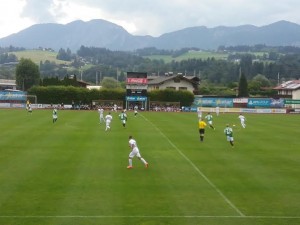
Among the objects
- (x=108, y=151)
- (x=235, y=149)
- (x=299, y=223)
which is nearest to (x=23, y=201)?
(x=299, y=223)

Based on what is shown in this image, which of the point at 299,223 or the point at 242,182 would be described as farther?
the point at 242,182

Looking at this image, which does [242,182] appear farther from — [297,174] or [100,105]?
[100,105]

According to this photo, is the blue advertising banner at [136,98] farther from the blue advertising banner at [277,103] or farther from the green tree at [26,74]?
the green tree at [26,74]

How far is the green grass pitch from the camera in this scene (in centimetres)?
1642

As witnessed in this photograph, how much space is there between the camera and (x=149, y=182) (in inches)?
854

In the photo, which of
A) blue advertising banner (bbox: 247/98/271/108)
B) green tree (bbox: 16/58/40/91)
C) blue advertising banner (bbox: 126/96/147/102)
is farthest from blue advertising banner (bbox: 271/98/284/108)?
green tree (bbox: 16/58/40/91)

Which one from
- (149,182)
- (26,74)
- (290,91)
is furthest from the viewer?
(26,74)

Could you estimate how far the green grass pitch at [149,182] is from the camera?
647 inches

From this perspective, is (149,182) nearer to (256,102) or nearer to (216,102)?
(216,102)

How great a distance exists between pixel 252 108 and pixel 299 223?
81603 mm

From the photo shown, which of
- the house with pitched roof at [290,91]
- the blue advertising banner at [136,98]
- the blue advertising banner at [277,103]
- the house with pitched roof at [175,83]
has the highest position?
the house with pitched roof at [175,83]

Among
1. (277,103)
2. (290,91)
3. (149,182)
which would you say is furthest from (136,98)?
(149,182)

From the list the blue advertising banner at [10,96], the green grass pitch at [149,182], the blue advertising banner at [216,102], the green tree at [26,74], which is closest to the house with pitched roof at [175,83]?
the blue advertising banner at [216,102]

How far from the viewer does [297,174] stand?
963 inches
